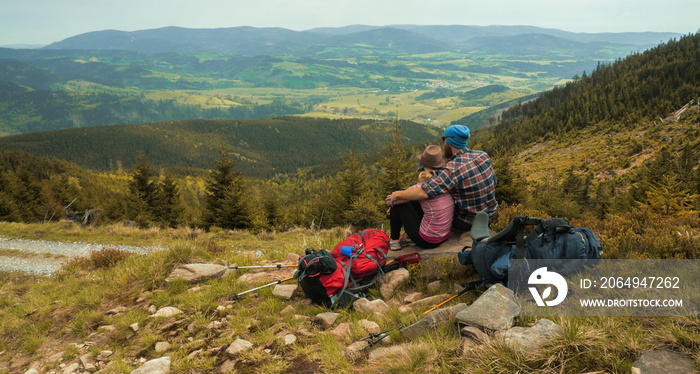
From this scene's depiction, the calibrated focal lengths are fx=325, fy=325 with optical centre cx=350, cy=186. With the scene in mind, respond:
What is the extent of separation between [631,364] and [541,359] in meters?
0.59

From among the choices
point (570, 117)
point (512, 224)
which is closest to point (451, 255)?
point (512, 224)

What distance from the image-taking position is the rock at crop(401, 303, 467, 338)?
361 cm

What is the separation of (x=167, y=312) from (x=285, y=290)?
6.01 feet

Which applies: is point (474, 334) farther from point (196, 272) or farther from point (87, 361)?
point (196, 272)

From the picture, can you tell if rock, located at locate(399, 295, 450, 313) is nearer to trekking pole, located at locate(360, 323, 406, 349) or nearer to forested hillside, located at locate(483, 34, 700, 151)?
trekking pole, located at locate(360, 323, 406, 349)

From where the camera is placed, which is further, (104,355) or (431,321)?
(104,355)

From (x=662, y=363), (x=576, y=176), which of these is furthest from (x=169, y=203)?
(x=576, y=176)

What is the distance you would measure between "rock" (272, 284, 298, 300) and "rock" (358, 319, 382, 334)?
1.67m

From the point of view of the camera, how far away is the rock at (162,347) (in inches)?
167

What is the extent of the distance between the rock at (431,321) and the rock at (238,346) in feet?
6.44

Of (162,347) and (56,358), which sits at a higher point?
(162,347)

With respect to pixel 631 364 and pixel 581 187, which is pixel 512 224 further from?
pixel 581 187

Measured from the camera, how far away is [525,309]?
11.4 ft

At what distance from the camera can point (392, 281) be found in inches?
210
